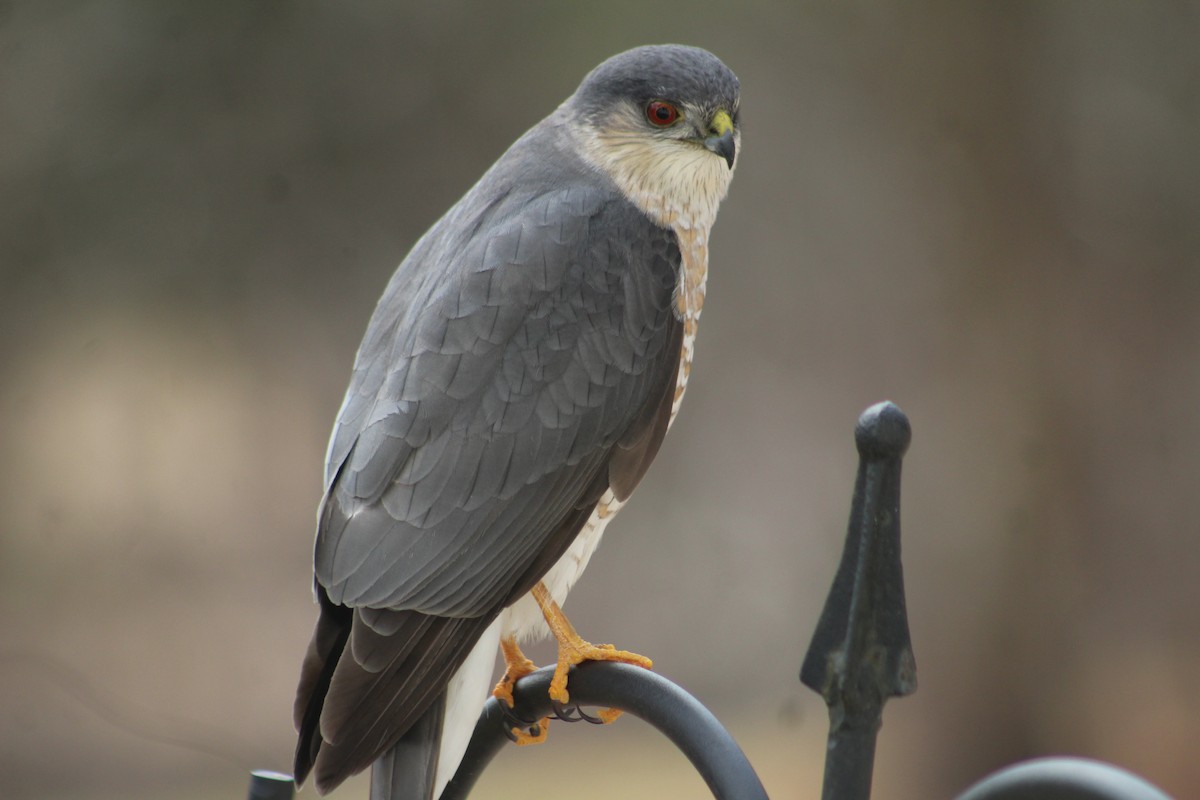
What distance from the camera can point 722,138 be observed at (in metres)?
2.47

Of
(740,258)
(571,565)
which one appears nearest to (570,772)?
(740,258)

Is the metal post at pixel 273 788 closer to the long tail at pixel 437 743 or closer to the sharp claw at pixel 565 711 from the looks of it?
the long tail at pixel 437 743

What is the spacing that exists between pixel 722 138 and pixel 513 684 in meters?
1.11

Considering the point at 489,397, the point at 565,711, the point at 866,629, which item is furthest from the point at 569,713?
the point at 866,629

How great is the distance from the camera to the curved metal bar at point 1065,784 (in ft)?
3.29

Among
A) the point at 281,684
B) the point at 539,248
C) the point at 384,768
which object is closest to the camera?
the point at 384,768

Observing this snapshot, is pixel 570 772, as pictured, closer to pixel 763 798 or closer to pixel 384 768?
pixel 384 768

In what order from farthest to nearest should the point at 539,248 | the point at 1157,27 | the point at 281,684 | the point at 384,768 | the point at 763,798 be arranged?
the point at 281,684
the point at 1157,27
the point at 539,248
the point at 384,768
the point at 763,798

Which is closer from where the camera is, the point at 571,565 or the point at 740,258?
the point at 571,565

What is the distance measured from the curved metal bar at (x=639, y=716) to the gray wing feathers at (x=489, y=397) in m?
0.21

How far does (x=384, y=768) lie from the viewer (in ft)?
6.70

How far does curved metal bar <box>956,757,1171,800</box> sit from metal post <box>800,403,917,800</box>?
108 millimetres

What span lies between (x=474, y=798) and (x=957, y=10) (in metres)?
3.52

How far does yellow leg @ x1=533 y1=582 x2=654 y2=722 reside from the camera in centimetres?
214
